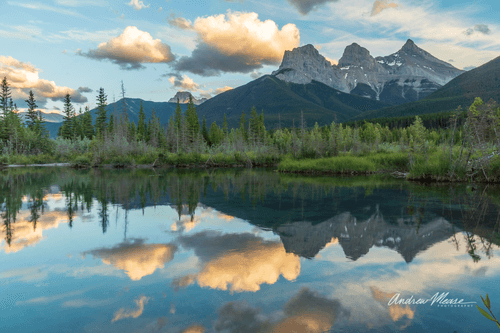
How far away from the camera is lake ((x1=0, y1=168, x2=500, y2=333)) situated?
584 cm

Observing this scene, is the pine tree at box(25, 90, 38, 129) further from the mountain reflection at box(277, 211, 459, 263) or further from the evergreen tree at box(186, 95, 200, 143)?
the mountain reflection at box(277, 211, 459, 263)

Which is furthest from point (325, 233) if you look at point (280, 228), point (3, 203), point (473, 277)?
point (3, 203)

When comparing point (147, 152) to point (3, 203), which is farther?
point (147, 152)

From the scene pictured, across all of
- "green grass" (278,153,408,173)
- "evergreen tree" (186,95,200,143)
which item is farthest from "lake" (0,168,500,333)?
"evergreen tree" (186,95,200,143)

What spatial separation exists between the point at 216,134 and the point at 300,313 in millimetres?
97606

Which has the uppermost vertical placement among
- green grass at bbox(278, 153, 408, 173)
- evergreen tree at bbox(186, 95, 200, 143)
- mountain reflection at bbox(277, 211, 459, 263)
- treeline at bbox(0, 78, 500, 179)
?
evergreen tree at bbox(186, 95, 200, 143)

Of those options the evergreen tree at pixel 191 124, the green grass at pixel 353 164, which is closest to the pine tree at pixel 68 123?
the evergreen tree at pixel 191 124

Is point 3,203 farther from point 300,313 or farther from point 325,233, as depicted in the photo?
point 300,313

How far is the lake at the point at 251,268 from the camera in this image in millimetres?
5840

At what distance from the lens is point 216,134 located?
335ft

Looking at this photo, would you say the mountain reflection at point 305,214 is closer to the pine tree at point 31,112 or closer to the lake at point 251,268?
the lake at point 251,268

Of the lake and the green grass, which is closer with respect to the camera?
the lake

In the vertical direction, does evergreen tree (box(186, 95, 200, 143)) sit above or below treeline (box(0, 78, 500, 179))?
above

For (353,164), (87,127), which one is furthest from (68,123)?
(353,164)
